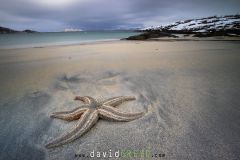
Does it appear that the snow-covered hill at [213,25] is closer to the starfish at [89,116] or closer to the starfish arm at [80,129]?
the starfish at [89,116]

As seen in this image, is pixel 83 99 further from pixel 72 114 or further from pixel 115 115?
pixel 115 115

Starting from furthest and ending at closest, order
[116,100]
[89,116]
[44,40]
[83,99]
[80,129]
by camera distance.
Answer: [44,40] < [83,99] < [116,100] < [89,116] < [80,129]

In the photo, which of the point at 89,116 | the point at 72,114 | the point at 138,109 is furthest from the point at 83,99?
the point at 138,109

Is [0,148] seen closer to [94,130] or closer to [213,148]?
[94,130]

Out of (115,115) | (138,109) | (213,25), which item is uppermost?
(213,25)

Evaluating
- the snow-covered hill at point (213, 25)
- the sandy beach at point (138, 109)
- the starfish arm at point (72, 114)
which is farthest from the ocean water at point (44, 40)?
the starfish arm at point (72, 114)

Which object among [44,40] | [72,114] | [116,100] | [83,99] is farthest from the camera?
[44,40]
